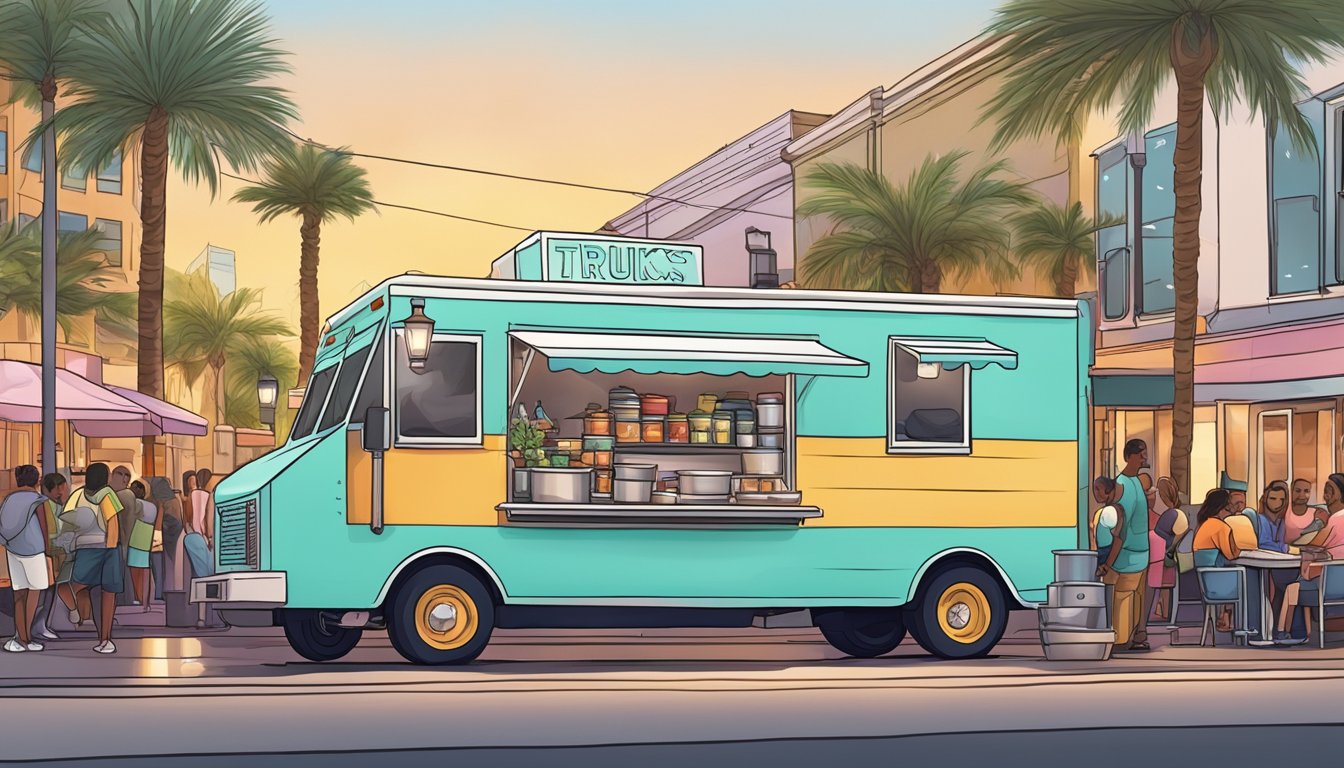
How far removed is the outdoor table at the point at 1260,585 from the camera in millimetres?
17328

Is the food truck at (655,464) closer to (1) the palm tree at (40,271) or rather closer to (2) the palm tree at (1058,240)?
(2) the palm tree at (1058,240)

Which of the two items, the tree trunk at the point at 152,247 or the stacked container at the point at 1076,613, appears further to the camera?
the tree trunk at the point at 152,247

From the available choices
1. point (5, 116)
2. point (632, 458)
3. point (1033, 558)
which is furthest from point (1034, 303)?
point (5, 116)

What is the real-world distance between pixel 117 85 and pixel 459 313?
15.1m

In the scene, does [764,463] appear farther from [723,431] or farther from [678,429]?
[678,429]

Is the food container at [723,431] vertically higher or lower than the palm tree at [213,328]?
lower

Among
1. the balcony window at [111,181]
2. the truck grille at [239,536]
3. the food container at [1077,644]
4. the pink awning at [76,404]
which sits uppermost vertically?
the balcony window at [111,181]

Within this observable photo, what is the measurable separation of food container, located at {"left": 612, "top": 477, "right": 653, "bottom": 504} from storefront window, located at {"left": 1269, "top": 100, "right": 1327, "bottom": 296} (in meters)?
17.2

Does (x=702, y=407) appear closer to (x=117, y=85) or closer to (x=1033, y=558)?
(x=1033, y=558)

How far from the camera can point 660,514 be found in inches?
594

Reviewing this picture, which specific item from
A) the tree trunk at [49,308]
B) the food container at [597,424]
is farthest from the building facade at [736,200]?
the food container at [597,424]

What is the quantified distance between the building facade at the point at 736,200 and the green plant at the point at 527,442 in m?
33.0

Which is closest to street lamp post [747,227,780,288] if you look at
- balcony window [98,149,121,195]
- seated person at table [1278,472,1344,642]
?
seated person at table [1278,472,1344,642]

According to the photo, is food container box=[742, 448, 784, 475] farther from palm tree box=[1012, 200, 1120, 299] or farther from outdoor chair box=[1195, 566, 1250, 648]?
palm tree box=[1012, 200, 1120, 299]
